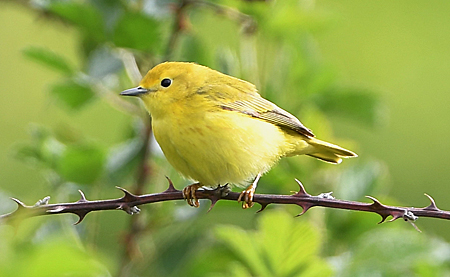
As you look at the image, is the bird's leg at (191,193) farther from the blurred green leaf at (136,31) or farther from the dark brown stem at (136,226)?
the blurred green leaf at (136,31)

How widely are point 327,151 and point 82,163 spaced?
58.4 inches

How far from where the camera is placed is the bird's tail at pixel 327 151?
3980mm

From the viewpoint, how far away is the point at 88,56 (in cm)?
417

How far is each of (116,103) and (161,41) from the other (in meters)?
0.45

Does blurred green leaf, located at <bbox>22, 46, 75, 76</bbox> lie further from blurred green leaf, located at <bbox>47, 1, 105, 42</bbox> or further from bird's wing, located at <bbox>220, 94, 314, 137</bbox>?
bird's wing, located at <bbox>220, 94, 314, 137</bbox>

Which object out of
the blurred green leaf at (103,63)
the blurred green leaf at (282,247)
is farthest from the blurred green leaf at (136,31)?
the blurred green leaf at (282,247)

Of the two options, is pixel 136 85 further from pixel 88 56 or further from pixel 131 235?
pixel 131 235

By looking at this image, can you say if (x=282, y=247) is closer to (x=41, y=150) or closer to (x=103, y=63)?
(x=41, y=150)

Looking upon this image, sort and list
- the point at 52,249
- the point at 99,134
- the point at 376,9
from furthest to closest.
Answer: the point at 376,9, the point at 99,134, the point at 52,249

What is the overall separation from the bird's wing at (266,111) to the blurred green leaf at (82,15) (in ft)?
2.69

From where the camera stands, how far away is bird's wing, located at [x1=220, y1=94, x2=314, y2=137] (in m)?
3.86

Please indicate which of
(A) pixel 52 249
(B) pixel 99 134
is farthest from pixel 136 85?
(B) pixel 99 134

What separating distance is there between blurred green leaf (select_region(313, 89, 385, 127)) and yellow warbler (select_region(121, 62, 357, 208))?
301 mm

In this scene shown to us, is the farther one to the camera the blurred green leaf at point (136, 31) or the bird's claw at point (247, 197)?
the blurred green leaf at point (136, 31)
